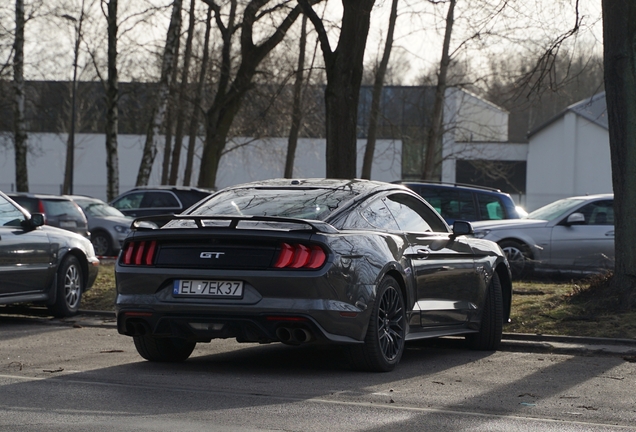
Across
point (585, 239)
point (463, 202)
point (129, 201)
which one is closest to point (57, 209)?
point (129, 201)

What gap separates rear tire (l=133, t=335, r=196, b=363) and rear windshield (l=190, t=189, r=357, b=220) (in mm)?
1042

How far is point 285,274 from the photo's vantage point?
7082 mm

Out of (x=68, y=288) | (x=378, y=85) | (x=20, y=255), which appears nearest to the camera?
(x=20, y=255)

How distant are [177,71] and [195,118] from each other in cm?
195

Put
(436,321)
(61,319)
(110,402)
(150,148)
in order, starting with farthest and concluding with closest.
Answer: (150,148), (61,319), (436,321), (110,402)

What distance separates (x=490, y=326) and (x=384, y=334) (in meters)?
2.03

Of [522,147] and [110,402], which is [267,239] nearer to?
[110,402]

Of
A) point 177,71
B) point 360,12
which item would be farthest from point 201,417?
point 177,71

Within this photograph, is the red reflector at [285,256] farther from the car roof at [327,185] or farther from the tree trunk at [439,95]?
the tree trunk at [439,95]

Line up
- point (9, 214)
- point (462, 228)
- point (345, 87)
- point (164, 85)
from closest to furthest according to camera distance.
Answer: point (462, 228)
point (9, 214)
point (345, 87)
point (164, 85)

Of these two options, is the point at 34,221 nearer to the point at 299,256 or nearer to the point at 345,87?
the point at 299,256

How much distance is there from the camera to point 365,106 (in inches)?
2135

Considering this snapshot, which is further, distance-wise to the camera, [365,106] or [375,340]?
[365,106]

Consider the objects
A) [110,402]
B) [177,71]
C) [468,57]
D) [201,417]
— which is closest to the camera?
[201,417]
